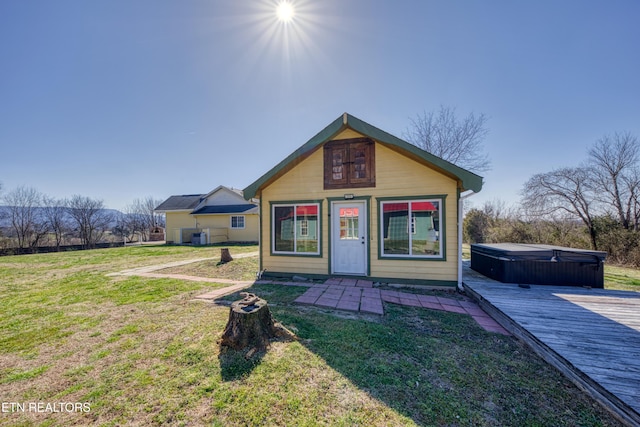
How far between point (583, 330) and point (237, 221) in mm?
19617

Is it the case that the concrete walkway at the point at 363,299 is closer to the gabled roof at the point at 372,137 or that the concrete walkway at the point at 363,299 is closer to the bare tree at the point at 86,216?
the gabled roof at the point at 372,137

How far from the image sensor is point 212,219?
1967 centimetres

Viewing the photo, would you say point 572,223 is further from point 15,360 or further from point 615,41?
point 15,360

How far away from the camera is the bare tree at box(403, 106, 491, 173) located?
14.6 m

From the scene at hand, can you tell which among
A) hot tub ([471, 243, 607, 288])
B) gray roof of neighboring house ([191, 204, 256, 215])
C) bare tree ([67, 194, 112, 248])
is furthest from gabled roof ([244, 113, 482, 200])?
bare tree ([67, 194, 112, 248])

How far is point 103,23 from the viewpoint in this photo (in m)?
7.55

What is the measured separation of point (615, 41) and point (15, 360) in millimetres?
17728

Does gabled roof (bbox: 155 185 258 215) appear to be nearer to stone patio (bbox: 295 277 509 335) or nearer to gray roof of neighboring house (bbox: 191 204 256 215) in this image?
gray roof of neighboring house (bbox: 191 204 256 215)

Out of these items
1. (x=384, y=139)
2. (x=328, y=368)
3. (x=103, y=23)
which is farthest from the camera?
(x=103, y=23)

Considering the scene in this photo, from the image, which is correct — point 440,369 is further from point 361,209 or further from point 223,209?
point 223,209

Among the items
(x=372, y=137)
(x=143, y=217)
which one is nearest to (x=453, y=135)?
(x=372, y=137)

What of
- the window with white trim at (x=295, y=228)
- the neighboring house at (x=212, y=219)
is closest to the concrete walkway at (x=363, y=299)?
the window with white trim at (x=295, y=228)

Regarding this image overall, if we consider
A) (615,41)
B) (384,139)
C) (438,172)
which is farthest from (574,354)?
(615,41)

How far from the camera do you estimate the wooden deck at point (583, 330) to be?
85.6 inches
